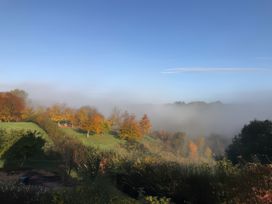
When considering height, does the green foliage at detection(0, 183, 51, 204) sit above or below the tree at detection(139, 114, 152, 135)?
above

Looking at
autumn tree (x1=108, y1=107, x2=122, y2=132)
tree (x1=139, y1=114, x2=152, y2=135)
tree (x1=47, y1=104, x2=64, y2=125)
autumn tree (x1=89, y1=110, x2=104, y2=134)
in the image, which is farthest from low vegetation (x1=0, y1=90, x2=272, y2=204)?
autumn tree (x1=108, y1=107, x2=122, y2=132)

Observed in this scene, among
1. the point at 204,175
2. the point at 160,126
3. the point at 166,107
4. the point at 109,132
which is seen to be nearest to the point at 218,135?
the point at 160,126

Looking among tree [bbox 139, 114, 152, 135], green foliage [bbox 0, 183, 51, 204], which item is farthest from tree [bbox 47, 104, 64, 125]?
green foliage [bbox 0, 183, 51, 204]

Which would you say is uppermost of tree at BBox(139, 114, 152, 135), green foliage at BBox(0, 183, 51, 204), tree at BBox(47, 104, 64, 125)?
tree at BBox(47, 104, 64, 125)

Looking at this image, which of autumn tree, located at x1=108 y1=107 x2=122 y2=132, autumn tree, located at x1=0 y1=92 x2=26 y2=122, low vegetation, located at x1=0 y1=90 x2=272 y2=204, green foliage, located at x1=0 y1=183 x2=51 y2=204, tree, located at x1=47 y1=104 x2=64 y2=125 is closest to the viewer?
low vegetation, located at x1=0 y1=90 x2=272 y2=204

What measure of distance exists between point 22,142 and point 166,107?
508 ft

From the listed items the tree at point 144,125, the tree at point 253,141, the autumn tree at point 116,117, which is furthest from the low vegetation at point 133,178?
the autumn tree at point 116,117

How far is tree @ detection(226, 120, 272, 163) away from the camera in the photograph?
3222 centimetres

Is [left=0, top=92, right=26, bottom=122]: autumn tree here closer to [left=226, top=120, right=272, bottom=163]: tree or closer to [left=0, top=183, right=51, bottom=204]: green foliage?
[left=226, top=120, right=272, bottom=163]: tree

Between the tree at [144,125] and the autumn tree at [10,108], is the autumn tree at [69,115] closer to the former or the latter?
the autumn tree at [10,108]

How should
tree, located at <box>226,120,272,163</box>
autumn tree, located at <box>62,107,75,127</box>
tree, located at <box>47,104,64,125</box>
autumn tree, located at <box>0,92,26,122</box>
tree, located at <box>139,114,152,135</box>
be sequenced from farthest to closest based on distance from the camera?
tree, located at <box>139,114,152,135</box>, autumn tree, located at <box>62,107,75,127</box>, tree, located at <box>47,104,64,125</box>, autumn tree, located at <box>0,92,26,122</box>, tree, located at <box>226,120,272,163</box>

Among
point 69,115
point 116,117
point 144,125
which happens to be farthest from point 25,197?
point 116,117

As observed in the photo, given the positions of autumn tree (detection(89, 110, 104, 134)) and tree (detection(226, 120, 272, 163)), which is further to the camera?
autumn tree (detection(89, 110, 104, 134))

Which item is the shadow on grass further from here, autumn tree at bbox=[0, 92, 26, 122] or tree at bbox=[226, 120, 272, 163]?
autumn tree at bbox=[0, 92, 26, 122]
